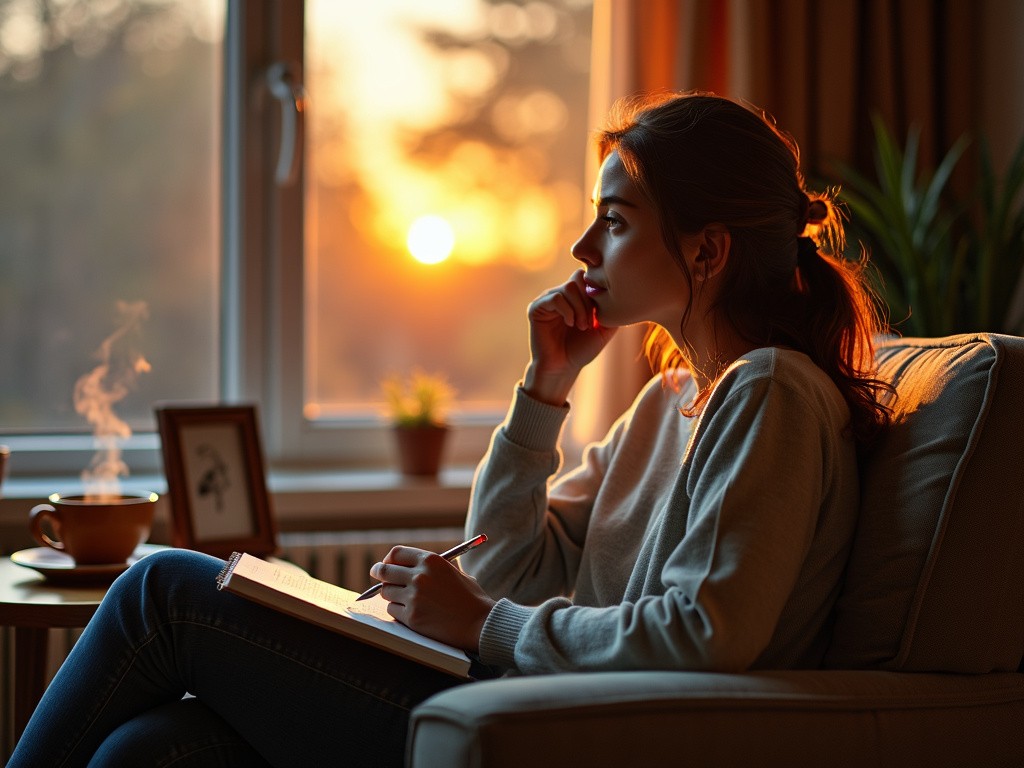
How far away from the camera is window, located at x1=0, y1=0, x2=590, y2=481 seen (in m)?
2.31

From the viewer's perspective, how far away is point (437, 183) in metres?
2.54

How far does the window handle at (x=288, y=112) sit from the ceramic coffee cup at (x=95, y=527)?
98 centimetres

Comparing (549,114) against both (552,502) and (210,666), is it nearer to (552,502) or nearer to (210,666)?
(552,502)

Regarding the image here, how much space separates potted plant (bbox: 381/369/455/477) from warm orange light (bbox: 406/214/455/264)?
32 centimetres

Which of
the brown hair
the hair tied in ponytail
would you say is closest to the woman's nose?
the brown hair

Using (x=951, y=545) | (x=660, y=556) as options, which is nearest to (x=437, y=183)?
(x=660, y=556)

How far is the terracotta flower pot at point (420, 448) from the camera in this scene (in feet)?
7.78

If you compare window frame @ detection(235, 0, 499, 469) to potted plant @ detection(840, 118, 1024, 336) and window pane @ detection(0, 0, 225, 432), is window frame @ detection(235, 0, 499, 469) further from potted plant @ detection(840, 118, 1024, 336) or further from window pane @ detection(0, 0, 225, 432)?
potted plant @ detection(840, 118, 1024, 336)

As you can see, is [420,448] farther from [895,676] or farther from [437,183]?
[895,676]

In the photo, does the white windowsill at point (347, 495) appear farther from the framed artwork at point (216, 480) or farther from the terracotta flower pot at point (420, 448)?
the framed artwork at point (216, 480)

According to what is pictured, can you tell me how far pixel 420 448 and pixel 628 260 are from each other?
112cm

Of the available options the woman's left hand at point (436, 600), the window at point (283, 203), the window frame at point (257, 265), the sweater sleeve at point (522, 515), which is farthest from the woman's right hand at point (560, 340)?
the window at point (283, 203)

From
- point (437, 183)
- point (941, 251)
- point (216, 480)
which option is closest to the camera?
point (216, 480)

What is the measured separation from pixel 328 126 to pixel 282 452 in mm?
736
